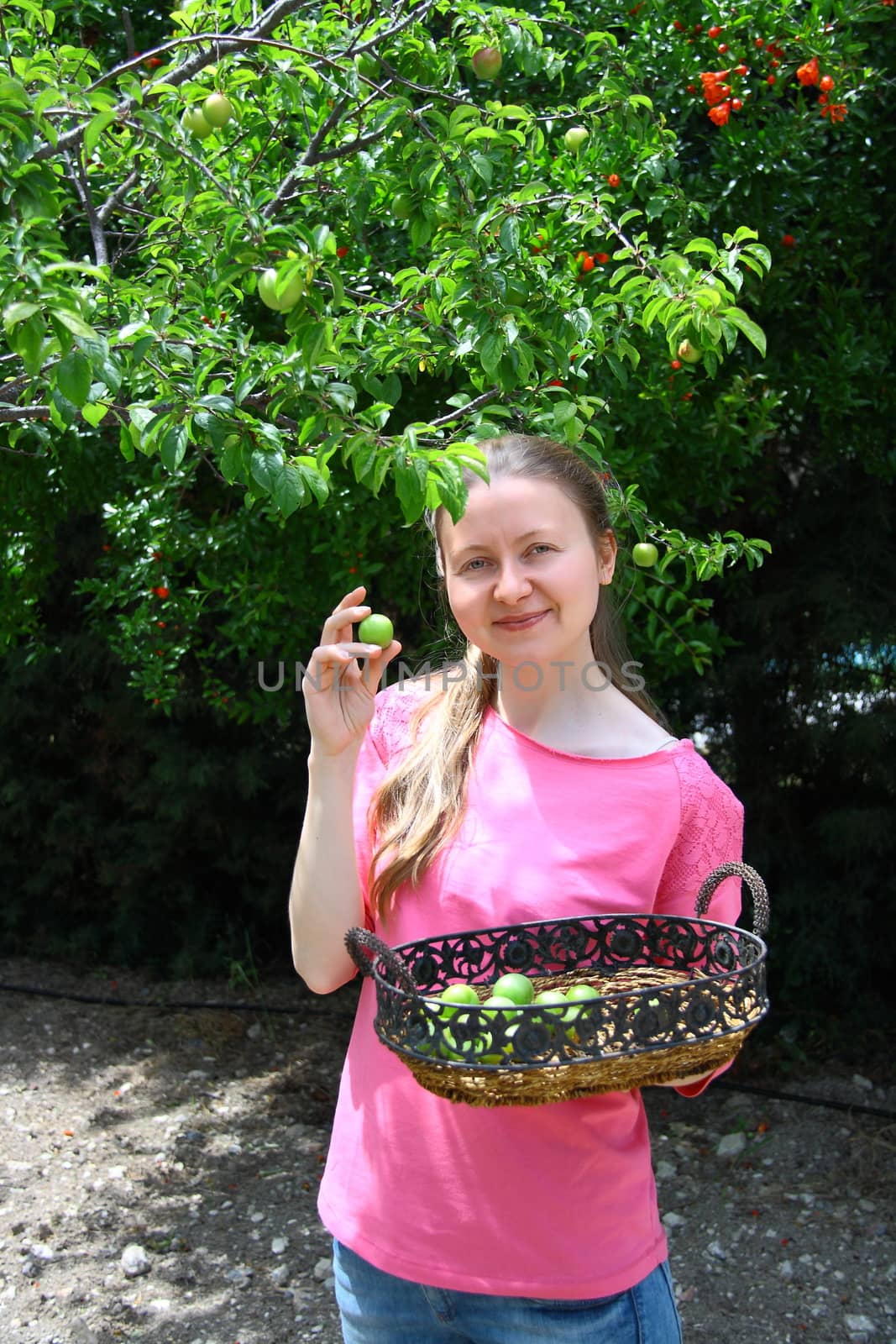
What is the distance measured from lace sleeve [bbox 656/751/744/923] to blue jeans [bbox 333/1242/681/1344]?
0.46m

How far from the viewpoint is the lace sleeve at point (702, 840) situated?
1507 mm

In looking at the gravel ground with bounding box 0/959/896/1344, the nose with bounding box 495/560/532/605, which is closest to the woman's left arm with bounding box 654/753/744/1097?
the nose with bounding box 495/560/532/605

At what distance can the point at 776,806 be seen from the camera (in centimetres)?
423

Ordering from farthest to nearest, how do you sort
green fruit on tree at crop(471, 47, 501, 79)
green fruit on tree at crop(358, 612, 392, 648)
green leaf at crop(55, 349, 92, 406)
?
green fruit on tree at crop(471, 47, 501, 79) → green fruit on tree at crop(358, 612, 392, 648) → green leaf at crop(55, 349, 92, 406)

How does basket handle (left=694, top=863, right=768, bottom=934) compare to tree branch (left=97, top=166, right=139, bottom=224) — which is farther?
tree branch (left=97, top=166, right=139, bottom=224)

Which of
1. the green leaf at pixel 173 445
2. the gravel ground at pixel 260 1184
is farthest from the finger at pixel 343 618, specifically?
the gravel ground at pixel 260 1184

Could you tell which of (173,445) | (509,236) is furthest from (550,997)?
(509,236)

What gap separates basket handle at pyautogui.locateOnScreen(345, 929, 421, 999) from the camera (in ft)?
4.11

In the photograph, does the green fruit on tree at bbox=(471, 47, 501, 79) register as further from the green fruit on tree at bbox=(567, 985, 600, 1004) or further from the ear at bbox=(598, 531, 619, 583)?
the green fruit on tree at bbox=(567, 985, 600, 1004)

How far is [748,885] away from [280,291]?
843 millimetres

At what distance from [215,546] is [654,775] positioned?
209 cm

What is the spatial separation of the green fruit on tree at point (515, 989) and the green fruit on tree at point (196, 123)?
1.23 meters

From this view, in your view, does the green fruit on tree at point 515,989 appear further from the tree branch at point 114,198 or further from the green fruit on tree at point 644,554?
the tree branch at point 114,198

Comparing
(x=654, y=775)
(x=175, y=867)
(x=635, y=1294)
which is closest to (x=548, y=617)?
(x=654, y=775)
